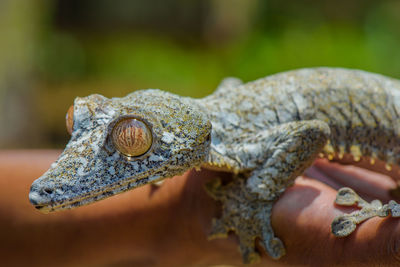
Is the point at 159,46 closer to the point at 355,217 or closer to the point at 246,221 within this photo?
the point at 246,221

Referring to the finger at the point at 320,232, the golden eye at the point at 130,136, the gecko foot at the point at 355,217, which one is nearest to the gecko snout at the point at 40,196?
the golden eye at the point at 130,136

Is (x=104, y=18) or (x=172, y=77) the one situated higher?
(x=104, y=18)

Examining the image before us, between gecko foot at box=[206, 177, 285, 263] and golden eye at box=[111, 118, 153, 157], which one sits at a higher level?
golden eye at box=[111, 118, 153, 157]

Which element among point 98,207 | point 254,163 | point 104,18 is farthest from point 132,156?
point 104,18

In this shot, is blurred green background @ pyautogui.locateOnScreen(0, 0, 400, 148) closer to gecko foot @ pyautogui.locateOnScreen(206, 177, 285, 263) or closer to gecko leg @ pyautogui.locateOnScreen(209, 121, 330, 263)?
gecko leg @ pyautogui.locateOnScreen(209, 121, 330, 263)

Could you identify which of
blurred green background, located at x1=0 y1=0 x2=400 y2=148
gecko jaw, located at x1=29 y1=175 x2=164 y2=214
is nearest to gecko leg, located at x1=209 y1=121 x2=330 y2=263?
gecko jaw, located at x1=29 y1=175 x2=164 y2=214

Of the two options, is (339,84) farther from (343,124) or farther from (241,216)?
(241,216)
